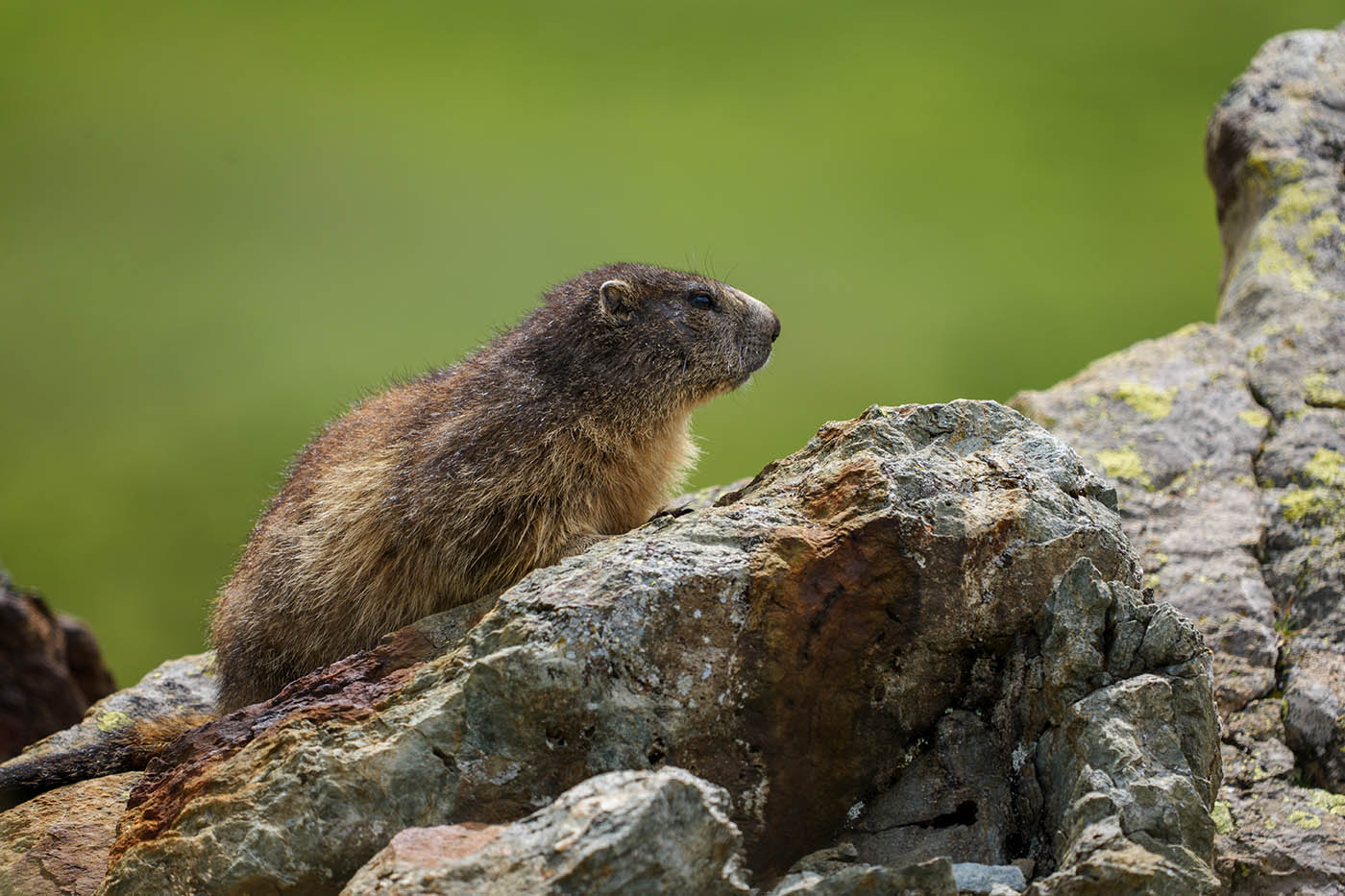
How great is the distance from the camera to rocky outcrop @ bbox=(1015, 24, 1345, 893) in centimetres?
463

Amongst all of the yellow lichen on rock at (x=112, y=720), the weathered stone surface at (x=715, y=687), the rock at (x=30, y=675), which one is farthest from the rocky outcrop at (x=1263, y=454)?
the rock at (x=30, y=675)

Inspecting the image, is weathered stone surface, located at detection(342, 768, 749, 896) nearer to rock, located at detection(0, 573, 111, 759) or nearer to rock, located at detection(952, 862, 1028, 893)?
rock, located at detection(952, 862, 1028, 893)

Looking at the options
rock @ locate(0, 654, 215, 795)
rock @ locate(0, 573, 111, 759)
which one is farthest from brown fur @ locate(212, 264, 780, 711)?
rock @ locate(0, 573, 111, 759)

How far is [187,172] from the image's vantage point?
29.9 ft

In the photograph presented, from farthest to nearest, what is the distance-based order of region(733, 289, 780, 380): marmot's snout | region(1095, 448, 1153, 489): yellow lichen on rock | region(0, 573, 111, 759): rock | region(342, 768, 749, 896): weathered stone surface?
1. region(0, 573, 111, 759): rock
2. region(1095, 448, 1153, 489): yellow lichen on rock
3. region(733, 289, 780, 380): marmot's snout
4. region(342, 768, 749, 896): weathered stone surface

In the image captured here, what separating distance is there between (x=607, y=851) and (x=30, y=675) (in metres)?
6.48

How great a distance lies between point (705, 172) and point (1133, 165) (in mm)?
3300

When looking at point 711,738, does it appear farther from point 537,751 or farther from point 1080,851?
point 1080,851

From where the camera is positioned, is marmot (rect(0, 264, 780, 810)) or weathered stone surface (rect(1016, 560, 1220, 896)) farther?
marmot (rect(0, 264, 780, 810))

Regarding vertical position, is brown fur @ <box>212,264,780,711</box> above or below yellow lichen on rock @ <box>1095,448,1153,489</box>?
below

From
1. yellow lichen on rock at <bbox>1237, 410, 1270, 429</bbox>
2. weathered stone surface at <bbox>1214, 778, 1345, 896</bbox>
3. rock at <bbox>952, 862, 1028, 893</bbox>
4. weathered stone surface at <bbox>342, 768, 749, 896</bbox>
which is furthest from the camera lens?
yellow lichen on rock at <bbox>1237, 410, 1270, 429</bbox>

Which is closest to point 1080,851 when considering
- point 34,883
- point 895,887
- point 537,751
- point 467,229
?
point 895,887

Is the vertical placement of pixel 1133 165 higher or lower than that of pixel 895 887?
higher

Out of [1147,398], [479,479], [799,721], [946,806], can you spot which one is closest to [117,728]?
[479,479]
